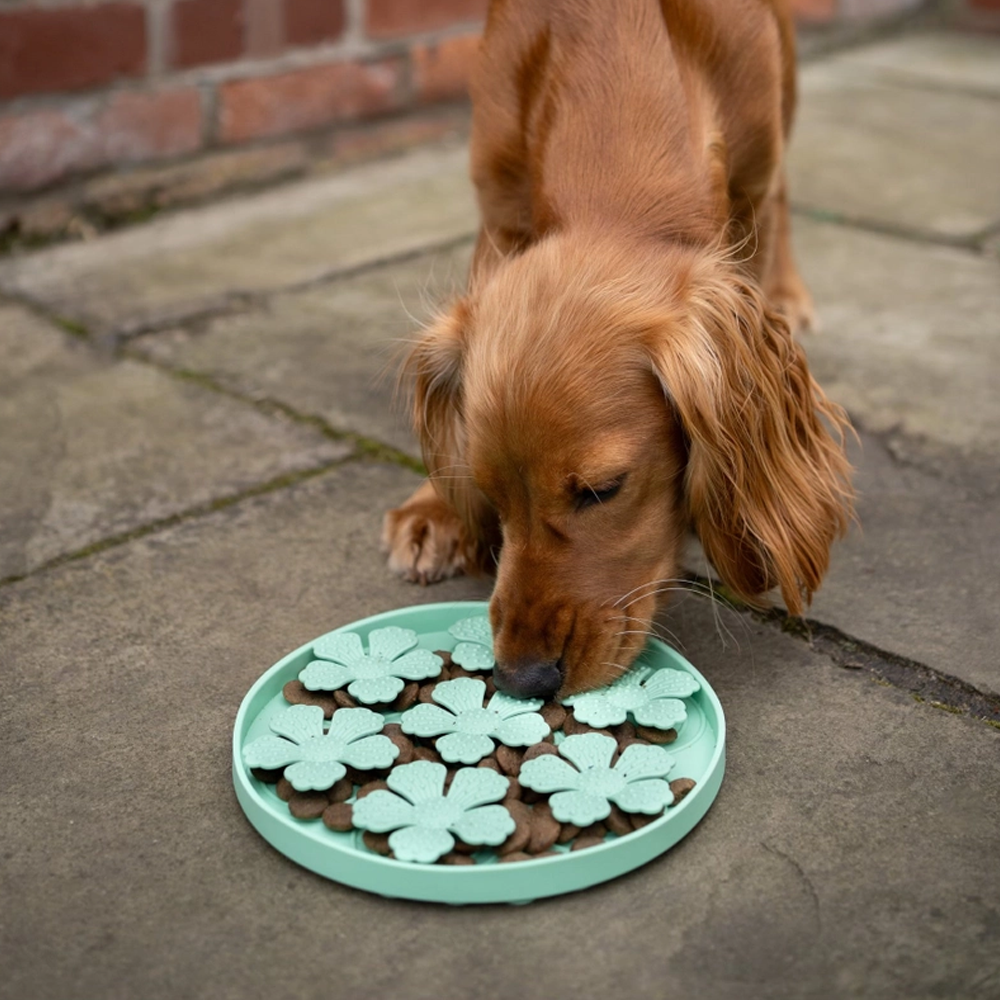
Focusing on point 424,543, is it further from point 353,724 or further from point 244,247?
point 244,247

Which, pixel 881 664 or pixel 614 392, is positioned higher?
pixel 614 392

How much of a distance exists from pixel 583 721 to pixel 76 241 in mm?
2942

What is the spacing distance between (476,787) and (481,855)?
10cm

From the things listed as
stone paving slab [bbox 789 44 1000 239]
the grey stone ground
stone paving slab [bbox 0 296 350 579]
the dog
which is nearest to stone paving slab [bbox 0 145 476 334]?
the grey stone ground

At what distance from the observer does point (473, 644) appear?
85.7 inches

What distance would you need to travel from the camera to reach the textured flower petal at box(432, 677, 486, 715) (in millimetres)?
2012

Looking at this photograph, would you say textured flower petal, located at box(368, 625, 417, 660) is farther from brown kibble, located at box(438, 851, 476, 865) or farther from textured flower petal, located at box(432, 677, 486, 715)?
brown kibble, located at box(438, 851, 476, 865)

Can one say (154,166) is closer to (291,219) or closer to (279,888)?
(291,219)

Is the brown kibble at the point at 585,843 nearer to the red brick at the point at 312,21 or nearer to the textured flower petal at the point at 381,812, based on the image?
the textured flower petal at the point at 381,812

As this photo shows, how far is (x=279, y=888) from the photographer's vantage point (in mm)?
1698

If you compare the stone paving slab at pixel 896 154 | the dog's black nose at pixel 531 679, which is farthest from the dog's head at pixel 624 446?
the stone paving slab at pixel 896 154

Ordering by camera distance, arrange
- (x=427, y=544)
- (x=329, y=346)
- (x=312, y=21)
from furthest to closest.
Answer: (x=312, y=21), (x=329, y=346), (x=427, y=544)

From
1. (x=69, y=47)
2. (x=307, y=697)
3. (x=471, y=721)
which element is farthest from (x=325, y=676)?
(x=69, y=47)

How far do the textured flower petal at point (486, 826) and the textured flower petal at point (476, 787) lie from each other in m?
0.02
